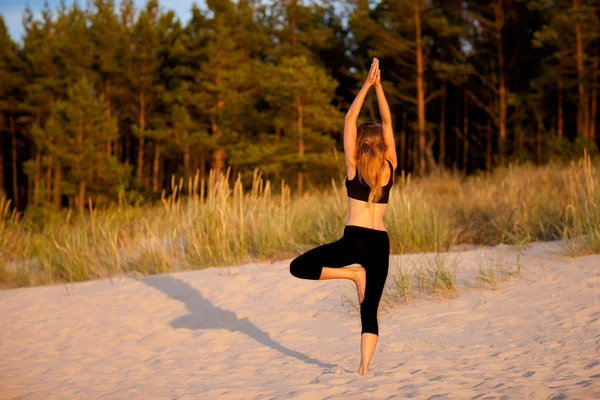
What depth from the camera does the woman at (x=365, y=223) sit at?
14.3 ft

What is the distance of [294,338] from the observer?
20.3ft

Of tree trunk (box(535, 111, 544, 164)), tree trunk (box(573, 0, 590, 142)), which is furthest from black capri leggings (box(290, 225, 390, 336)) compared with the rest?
tree trunk (box(573, 0, 590, 142))

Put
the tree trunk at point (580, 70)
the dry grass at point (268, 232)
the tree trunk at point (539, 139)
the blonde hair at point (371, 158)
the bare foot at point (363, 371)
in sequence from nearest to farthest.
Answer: the blonde hair at point (371, 158), the bare foot at point (363, 371), the dry grass at point (268, 232), the tree trunk at point (539, 139), the tree trunk at point (580, 70)

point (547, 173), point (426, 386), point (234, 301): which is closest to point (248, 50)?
point (547, 173)

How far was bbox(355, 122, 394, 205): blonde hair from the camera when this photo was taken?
4301mm

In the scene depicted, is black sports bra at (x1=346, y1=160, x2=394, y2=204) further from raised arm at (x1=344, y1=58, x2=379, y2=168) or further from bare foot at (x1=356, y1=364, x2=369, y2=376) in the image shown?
bare foot at (x1=356, y1=364, x2=369, y2=376)

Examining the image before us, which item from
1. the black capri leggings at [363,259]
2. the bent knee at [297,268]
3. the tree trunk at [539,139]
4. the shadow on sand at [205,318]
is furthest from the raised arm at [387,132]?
the tree trunk at [539,139]

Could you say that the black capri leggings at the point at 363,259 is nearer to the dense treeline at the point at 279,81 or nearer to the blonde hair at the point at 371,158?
the blonde hair at the point at 371,158

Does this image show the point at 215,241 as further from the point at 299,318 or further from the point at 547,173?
the point at 547,173

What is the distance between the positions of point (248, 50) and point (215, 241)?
25.2 meters

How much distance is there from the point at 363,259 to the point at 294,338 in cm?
207

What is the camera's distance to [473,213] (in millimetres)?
10680

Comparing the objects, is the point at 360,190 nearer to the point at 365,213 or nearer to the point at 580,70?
the point at 365,213

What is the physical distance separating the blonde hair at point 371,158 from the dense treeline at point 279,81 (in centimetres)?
1756
